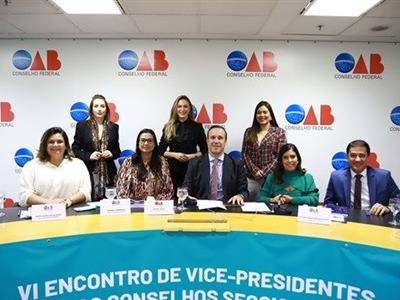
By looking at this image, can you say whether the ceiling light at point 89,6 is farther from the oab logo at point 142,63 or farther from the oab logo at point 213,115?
the oab logo at point 213,115

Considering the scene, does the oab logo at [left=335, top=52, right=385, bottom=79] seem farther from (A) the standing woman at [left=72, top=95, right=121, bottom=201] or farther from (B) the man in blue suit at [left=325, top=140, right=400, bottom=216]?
(A) the standing woman at [left=72, top=95, right=121, bottom=201]

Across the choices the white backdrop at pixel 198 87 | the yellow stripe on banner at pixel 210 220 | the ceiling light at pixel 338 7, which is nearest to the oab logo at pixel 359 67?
the white backdrop at pixel 198 87

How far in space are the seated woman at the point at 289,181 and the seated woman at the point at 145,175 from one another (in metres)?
0.86

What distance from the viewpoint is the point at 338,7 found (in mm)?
3379

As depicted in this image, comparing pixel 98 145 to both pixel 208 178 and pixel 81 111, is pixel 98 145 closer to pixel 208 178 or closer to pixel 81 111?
pixel 81 111

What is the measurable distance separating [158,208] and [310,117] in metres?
3.18

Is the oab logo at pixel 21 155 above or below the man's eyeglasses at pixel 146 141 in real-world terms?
below

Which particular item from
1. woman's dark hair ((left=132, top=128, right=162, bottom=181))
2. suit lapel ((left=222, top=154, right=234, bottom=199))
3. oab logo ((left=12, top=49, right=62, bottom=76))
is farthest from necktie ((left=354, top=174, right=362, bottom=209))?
oab logo ((left=12, top=49, right=62, bottom=76))

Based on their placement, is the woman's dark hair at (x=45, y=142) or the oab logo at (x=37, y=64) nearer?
the woman's dark hair at (x=45, y=142)

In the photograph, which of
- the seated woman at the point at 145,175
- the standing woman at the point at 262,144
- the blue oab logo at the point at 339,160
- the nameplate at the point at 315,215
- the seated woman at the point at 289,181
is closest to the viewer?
the nameplate at the point at 315,215

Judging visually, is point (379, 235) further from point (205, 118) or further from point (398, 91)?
point (398, 91)

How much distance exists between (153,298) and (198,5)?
2.71 m

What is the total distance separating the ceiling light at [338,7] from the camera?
3.25m

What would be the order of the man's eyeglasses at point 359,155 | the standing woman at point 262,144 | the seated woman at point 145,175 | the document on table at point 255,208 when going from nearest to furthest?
1. the document on table at point 255,208
2. the man's eyeglasses at point 359,155
3. the seated woman at point 145,175
4. the standing woman at point 262,144
